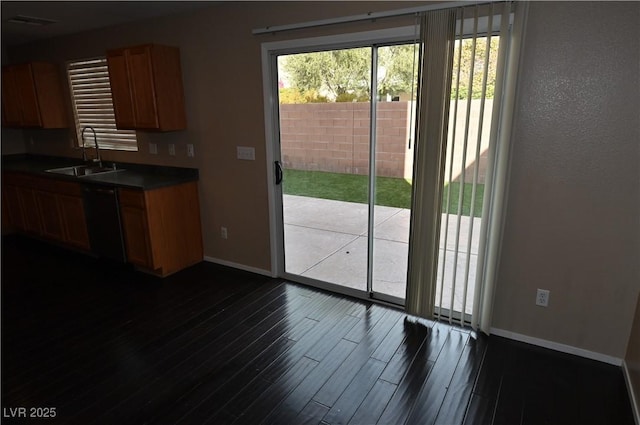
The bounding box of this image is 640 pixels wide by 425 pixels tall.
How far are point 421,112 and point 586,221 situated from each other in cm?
117

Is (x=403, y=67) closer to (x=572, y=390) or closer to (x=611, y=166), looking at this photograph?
(x=611, y=166)

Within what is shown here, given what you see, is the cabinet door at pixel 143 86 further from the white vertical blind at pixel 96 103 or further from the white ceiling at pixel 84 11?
the white vertical blind at pixel 96 103

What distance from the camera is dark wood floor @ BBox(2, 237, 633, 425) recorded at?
6.59 feet

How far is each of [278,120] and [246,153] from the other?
0.43m

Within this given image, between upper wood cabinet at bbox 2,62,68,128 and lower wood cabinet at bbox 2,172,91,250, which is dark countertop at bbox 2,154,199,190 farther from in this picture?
upper wood cabinet at bbox 2,62,68,128

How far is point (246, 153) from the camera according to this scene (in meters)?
3.45

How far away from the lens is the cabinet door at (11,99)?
4.65m

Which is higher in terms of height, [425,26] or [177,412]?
[425,26]

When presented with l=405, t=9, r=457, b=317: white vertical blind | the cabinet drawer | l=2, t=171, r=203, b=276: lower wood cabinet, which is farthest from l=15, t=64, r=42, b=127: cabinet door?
l=405, t=9, r=457, b=317: white vertical blind

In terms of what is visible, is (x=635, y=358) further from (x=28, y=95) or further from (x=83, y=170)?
(x=28, y=95)

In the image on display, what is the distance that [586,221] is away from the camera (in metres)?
2.25

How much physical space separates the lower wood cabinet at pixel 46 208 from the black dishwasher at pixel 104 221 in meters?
0.15

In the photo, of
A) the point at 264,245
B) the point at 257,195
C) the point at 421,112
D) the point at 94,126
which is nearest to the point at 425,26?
the point at 421,112

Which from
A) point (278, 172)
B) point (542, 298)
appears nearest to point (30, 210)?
point (278, 172)
